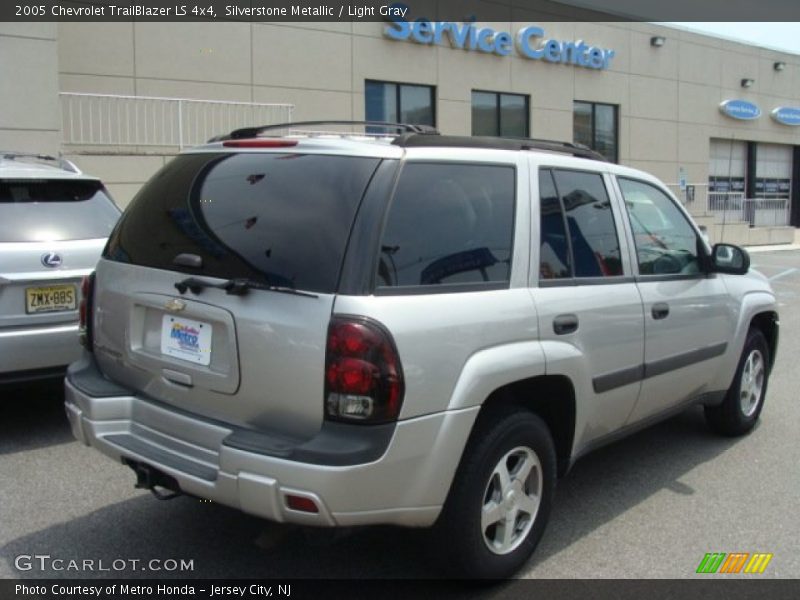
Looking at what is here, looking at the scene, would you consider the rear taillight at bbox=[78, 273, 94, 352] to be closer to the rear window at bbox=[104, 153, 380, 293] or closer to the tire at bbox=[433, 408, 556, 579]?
the rear window at bbox=[104, 153, 380, 293]

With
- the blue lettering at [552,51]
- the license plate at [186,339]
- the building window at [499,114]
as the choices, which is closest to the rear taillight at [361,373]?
the license plate at [186,339]

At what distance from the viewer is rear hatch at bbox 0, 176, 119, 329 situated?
4.84 meters

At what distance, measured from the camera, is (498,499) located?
331cm

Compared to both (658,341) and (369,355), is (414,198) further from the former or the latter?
(658,341)

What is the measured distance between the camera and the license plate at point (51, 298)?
16.0 ft

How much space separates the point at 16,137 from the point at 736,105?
24430mm

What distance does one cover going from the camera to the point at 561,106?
2223cm

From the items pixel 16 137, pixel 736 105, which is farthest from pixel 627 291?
pixel 736 105

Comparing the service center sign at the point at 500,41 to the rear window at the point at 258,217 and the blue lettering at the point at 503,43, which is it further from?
the rear window at the point at 258,217

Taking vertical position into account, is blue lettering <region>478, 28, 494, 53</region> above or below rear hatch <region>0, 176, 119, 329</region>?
above

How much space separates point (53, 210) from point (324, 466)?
3564 mm

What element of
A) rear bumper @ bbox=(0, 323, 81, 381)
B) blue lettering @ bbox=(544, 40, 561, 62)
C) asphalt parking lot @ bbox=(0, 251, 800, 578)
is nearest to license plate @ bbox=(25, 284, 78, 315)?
rear bumper @ bbox=(0, 323, 81, 381)

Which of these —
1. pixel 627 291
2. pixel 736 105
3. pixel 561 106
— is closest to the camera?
pixel 627 291

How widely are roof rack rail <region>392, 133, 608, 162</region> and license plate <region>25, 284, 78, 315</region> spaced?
285cm
